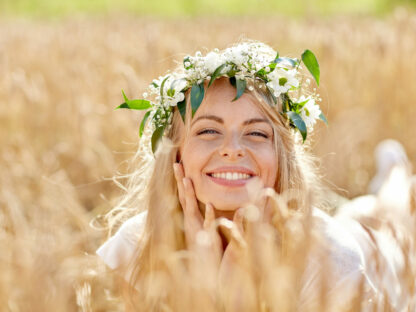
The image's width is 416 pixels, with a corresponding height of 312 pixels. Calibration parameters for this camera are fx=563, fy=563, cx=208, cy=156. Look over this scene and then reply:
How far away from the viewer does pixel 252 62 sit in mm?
1769

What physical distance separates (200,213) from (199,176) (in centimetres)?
13

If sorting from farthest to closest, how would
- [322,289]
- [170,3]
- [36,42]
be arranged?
[170,3]
[36,42]
[322,289]

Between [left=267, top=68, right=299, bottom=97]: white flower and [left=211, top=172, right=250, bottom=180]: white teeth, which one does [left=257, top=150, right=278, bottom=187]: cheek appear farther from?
[left=267, top=68, right=299, bottom=97]: white flower

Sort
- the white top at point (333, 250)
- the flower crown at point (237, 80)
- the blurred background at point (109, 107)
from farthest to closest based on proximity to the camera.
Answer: the blurred background at point (109, 107), the flower crown at point (237, 80), the white top at point (333, 250)

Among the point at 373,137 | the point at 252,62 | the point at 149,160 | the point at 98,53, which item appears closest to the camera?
the point at 252,62

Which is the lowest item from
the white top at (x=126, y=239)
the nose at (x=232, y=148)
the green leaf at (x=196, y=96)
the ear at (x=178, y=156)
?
the white top at (x=126, y=239)

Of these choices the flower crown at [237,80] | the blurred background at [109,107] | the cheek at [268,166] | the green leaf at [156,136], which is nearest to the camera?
the cheek at [268,166]

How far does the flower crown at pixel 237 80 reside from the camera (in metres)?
1.70

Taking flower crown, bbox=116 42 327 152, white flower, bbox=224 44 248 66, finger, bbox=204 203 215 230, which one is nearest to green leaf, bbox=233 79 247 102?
→ flower crown, bbox=116 42 327 152

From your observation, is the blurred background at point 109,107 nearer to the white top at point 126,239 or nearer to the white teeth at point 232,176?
the white top at point 126,239

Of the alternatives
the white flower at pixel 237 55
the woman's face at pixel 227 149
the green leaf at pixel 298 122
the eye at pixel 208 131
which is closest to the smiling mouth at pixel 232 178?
the woman's face at pixel 227 149

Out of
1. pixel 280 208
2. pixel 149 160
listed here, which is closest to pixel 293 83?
pixel 149 160

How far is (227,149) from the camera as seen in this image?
1562mm

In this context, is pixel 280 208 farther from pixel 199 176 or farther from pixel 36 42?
pixel 36 42
